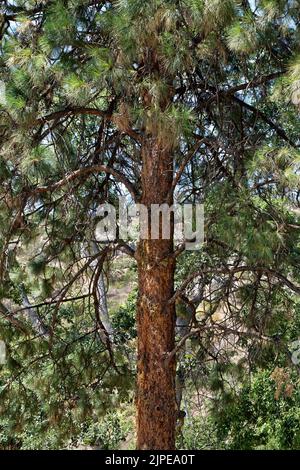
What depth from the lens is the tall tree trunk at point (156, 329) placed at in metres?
4.12

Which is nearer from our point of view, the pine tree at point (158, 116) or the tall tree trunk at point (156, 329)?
the pine tree at point (158, 116)

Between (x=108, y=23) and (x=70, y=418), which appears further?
(x=70, y=418)

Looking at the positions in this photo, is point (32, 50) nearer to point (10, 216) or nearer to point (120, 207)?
point (10, 216)

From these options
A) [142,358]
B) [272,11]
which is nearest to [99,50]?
[272,11]

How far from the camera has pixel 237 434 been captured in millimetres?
8344

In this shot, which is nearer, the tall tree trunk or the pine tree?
the pine tree

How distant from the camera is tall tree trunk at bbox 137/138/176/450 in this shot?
4125mm

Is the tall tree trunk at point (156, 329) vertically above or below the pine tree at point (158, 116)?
below

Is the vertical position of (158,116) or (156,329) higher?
(158,116)

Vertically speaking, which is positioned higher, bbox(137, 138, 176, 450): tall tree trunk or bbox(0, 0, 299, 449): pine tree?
bbox(0, 0, 299, 449): pine tree

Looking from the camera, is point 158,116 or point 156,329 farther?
point 156,329

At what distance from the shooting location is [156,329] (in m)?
4.14
